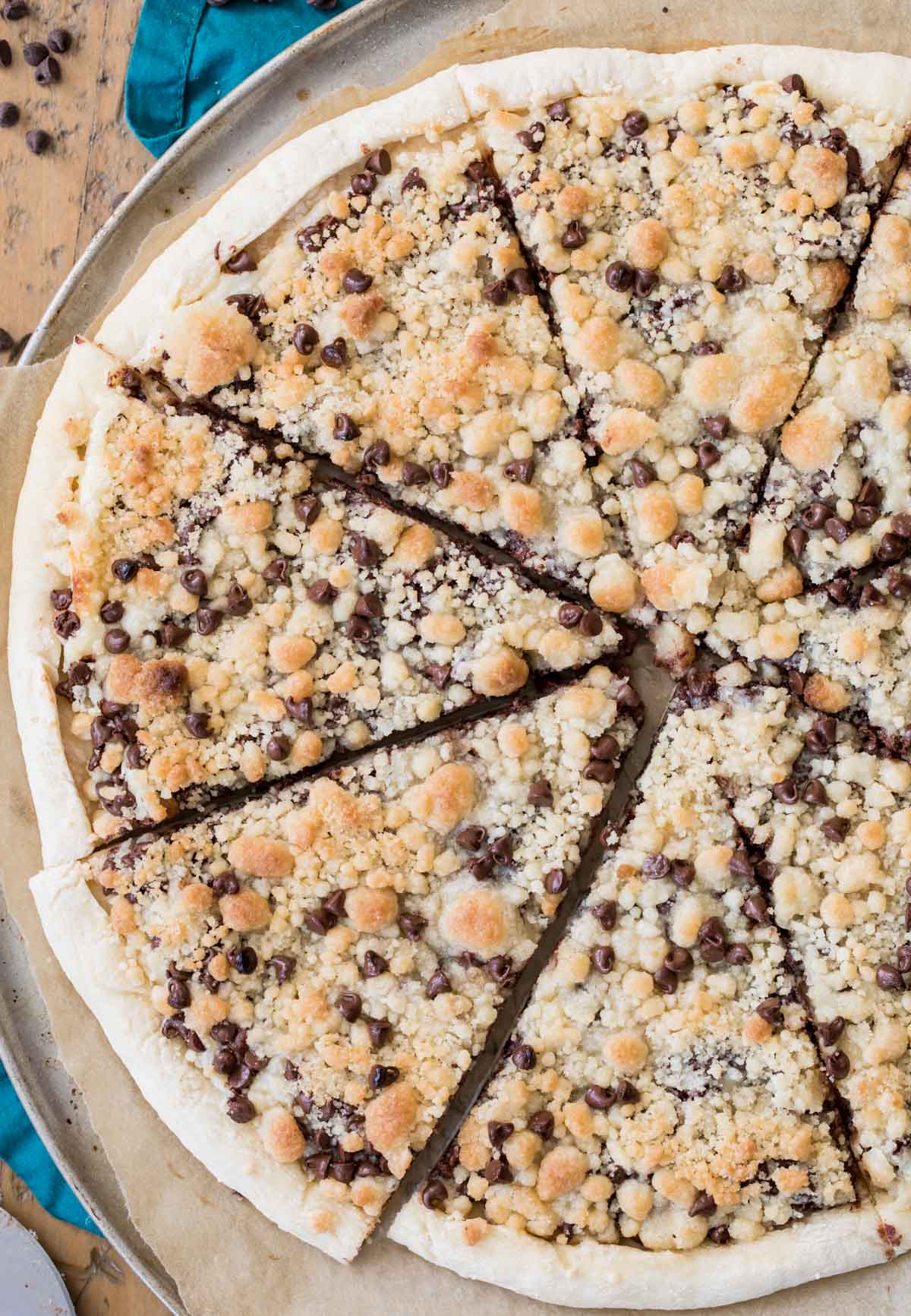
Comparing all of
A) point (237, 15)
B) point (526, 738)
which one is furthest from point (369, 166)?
point (526, 738)

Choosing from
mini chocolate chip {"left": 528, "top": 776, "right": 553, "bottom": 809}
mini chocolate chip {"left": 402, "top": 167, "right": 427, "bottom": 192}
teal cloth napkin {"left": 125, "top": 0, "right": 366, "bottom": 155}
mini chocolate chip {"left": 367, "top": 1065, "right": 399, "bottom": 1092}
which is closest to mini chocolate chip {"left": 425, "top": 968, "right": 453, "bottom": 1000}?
mini chocolate chip {"left": 367, "top": 1065, "right": 399, "bottom": 1092}

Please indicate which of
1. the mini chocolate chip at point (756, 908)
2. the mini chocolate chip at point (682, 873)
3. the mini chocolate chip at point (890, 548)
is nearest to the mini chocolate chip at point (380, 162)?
the mini chocolate chip at point (890, 548)

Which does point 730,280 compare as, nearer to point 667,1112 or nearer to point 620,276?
point 620,276

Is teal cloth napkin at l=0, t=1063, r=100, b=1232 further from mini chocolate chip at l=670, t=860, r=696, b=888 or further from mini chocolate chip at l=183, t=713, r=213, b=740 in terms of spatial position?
mini chocolate chip at l=670, t=860, r=696, b=888

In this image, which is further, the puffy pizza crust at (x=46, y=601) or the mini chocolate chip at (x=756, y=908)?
the puffy pizza crust at (x=46, y=601)

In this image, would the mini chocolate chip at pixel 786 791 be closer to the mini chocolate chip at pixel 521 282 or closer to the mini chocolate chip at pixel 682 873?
the mini chocolate chip at pixel 682 873

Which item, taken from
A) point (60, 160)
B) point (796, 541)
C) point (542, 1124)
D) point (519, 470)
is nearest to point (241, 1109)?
point (542, 1124)

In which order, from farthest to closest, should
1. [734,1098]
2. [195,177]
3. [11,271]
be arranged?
[11,271] → [195,177] → [734,1098]

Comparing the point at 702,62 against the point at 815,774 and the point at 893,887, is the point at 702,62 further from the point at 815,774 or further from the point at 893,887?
the point at 893,887
